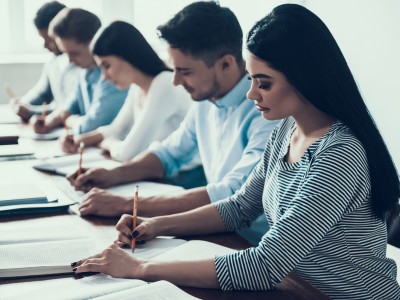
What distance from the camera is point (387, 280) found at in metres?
1.49

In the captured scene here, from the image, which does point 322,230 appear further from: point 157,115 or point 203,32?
point 157,115

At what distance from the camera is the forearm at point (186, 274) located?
52.6 inches

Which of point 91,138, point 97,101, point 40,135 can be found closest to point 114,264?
point 91,138

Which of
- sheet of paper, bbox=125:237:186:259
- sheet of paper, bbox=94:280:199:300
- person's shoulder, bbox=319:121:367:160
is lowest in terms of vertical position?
sheet of paper, bbox=125:237:186:259

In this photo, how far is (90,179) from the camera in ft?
7.16

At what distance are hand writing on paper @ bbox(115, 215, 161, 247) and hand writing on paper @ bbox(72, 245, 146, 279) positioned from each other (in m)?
0.18

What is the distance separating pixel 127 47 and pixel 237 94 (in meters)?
0.90

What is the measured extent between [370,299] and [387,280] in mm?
62

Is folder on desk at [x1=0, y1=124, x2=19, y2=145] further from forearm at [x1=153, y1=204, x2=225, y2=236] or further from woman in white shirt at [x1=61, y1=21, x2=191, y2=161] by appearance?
forearm at [x1=153, y1=204, x2=225, y2=236]

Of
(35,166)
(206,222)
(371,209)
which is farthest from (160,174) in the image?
(371,209)

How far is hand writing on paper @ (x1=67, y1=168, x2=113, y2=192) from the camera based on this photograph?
216 cm

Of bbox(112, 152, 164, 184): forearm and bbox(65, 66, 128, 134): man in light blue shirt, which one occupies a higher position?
bbox(65, 66, 128, 134): man in light blue shirt

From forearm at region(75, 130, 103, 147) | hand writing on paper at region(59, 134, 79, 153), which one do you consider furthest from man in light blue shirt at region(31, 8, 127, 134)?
hand writing on paper at region(59, 134, 79, 153)

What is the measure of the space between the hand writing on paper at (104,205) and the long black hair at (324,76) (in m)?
0.65
